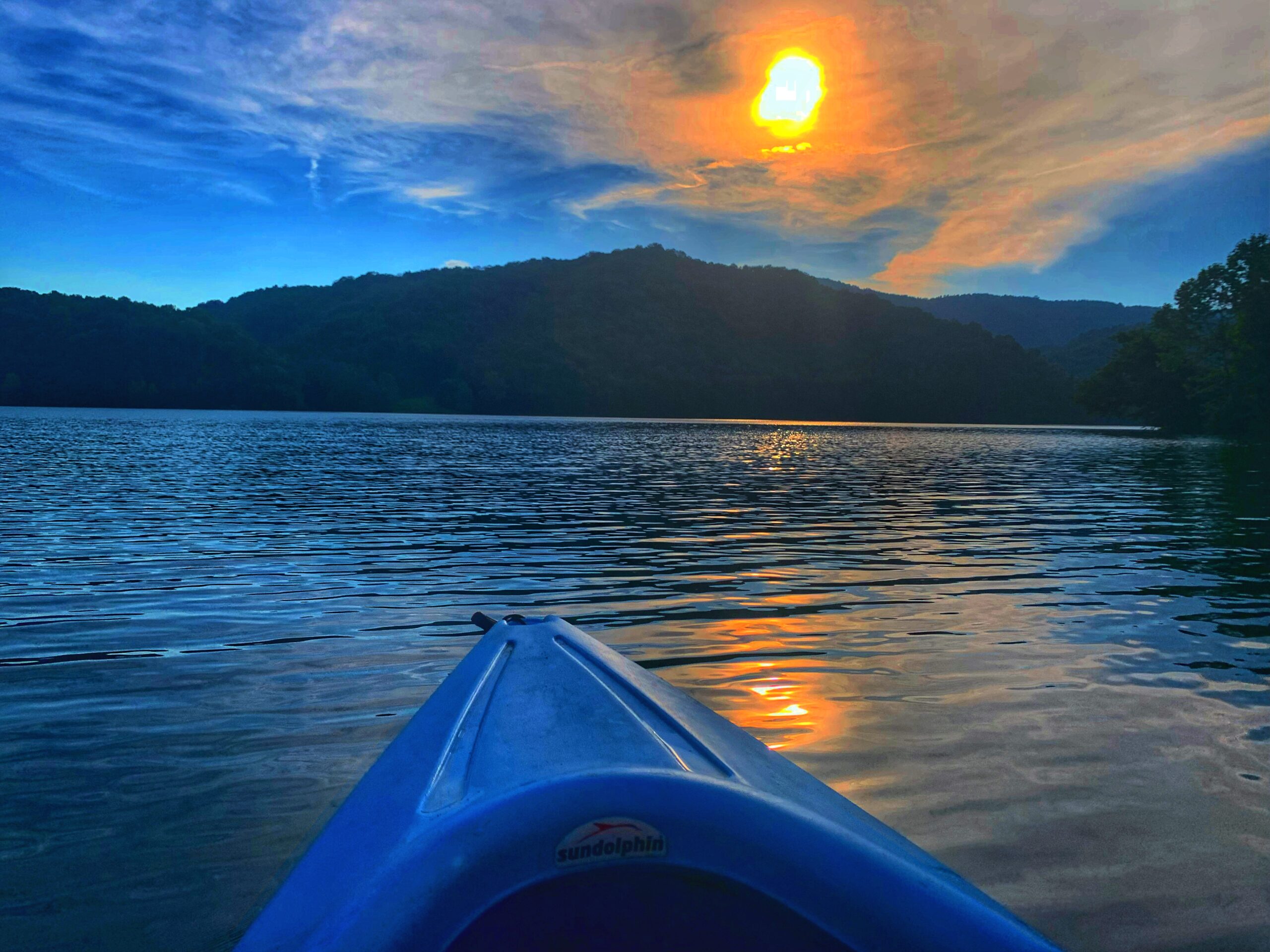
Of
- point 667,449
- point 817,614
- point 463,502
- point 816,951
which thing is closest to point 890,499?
point 463,502

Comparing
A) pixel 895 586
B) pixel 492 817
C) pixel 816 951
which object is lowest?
pixel 895 586

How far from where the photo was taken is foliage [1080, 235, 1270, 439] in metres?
80.8

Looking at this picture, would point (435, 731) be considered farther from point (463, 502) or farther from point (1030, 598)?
point (463, 502)

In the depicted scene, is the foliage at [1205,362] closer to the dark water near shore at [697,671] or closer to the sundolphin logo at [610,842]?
the dark water near shore at [697,671]

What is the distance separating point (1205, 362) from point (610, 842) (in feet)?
382

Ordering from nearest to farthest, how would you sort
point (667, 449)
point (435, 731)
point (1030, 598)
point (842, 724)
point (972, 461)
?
point (435, 731), point (842, 724), point (1030, 598), point (972, 461), point (667, 449)

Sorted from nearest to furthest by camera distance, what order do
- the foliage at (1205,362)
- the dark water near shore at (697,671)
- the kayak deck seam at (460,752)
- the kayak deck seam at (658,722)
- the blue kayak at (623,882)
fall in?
the blue kayak at (623,882) < the kayak deck seam at (460,752) < the kayak deck seam at (658,722) < the dark water near shore at (697,671) < the foliage at (1205,362)

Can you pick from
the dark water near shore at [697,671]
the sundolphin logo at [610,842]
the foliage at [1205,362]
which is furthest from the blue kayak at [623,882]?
the foliage at [1205,362]

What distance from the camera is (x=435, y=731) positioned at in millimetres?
4043

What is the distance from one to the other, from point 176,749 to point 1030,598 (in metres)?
10.7

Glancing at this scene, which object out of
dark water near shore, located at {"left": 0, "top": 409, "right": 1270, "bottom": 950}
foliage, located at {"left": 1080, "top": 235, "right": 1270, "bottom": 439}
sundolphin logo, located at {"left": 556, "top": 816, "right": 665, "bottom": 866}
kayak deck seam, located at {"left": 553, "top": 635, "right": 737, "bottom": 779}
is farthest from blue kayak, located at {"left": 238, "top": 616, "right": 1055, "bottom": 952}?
foliage, located at {"left": 1080, "top": 235, "right": 1270, "bottom": 439}

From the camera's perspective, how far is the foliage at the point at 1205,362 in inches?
3182

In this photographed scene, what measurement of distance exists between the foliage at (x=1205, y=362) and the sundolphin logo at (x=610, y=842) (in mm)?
97889

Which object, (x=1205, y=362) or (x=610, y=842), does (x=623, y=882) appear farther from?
(x=1205, y=362)
